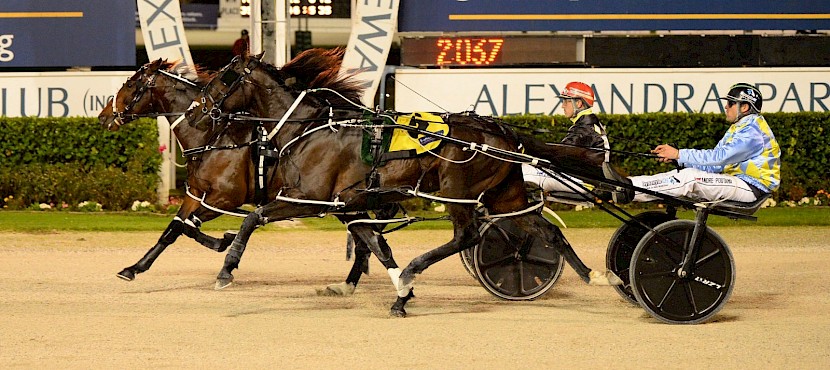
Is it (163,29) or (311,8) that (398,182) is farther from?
(311,8)

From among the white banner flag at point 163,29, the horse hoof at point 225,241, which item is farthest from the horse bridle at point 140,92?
Result: the white banner flag at point 163,29

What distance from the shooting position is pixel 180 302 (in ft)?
23.7

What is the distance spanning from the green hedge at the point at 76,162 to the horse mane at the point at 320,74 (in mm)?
4518

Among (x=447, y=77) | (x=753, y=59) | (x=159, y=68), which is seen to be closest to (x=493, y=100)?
(x=447, y=77)

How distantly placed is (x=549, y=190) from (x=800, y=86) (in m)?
6.23

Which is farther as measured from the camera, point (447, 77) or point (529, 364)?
point (447, 77)

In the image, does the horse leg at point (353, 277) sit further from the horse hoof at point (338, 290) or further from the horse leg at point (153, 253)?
the horse leg at point (153, 253)

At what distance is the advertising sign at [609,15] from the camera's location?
1236 centimetres

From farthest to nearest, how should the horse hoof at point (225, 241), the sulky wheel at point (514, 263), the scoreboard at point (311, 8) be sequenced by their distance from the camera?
1. the scoreboard at point (311, 8)
2. the horse hoof at point (225, 241)
3. the sulky wheel at point (514, 263)

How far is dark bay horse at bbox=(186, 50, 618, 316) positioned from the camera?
6.95 metres

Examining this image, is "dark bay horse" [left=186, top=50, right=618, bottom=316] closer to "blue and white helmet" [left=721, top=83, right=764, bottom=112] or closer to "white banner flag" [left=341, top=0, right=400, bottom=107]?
"blue and white helmet" [left=721, top=83, right=764, bottom=112]

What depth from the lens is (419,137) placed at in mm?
6957

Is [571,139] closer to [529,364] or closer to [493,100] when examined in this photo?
[529,364]

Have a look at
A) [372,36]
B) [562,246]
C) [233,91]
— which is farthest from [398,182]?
[372,36]
